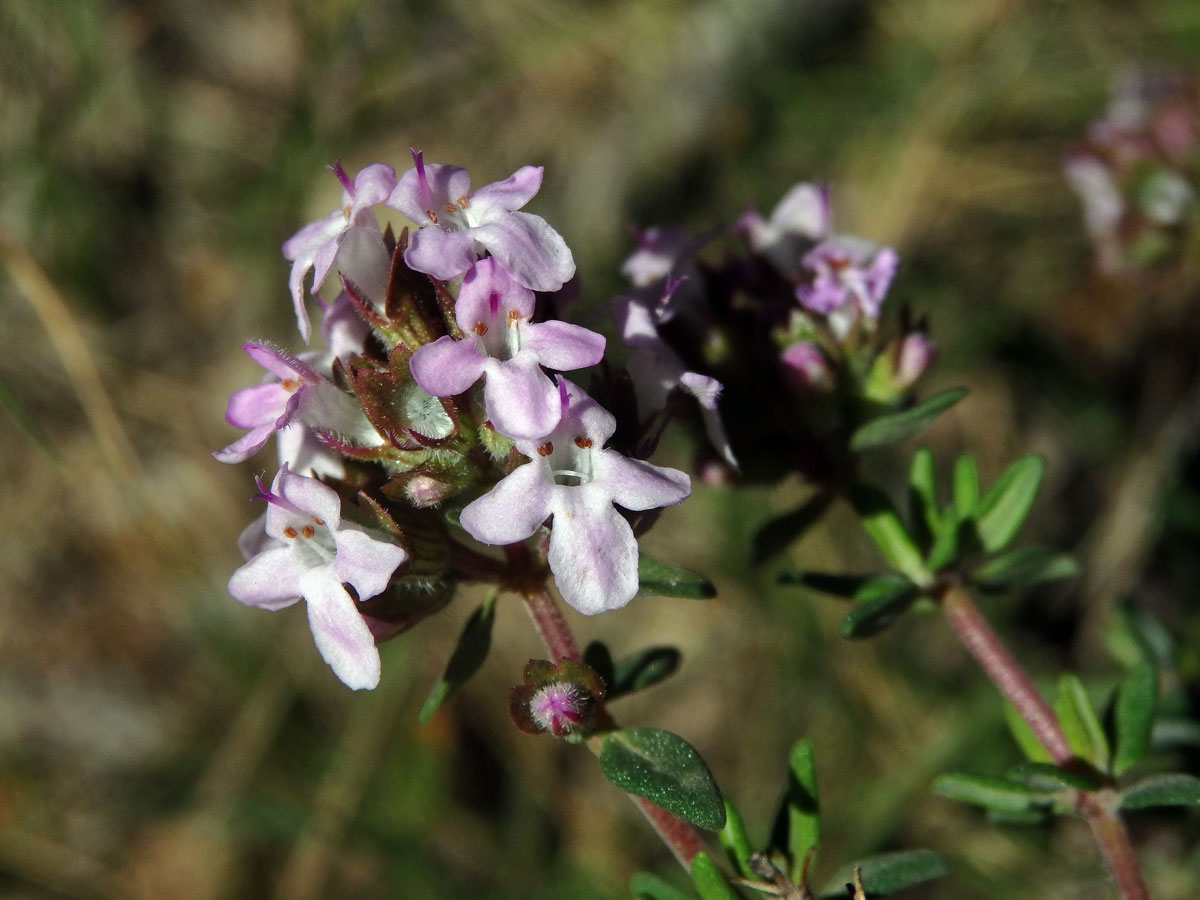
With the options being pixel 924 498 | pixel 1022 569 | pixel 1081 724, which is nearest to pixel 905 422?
pixel 924 498

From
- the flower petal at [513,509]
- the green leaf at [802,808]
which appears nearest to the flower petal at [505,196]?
the flower petal at [513,509]

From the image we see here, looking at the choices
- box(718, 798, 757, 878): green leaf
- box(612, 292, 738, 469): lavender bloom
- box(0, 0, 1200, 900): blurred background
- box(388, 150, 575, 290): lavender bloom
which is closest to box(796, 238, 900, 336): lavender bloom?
box(612, 292, 738, 469): lavender bloom

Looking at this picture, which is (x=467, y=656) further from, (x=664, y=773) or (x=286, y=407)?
(x=286, y=407)

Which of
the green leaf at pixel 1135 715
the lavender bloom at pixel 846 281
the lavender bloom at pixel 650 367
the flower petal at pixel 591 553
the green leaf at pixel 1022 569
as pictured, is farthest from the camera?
the green leaf at pixel 1022 569

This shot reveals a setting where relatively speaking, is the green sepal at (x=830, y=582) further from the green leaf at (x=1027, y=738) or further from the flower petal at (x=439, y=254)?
the flower petal at (x=439, y=254)

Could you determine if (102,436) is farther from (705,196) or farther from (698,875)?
(705,196)

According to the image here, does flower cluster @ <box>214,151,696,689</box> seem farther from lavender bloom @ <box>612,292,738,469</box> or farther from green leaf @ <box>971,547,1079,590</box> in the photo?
green leaf @ <box>971,547,1079,590</box>
